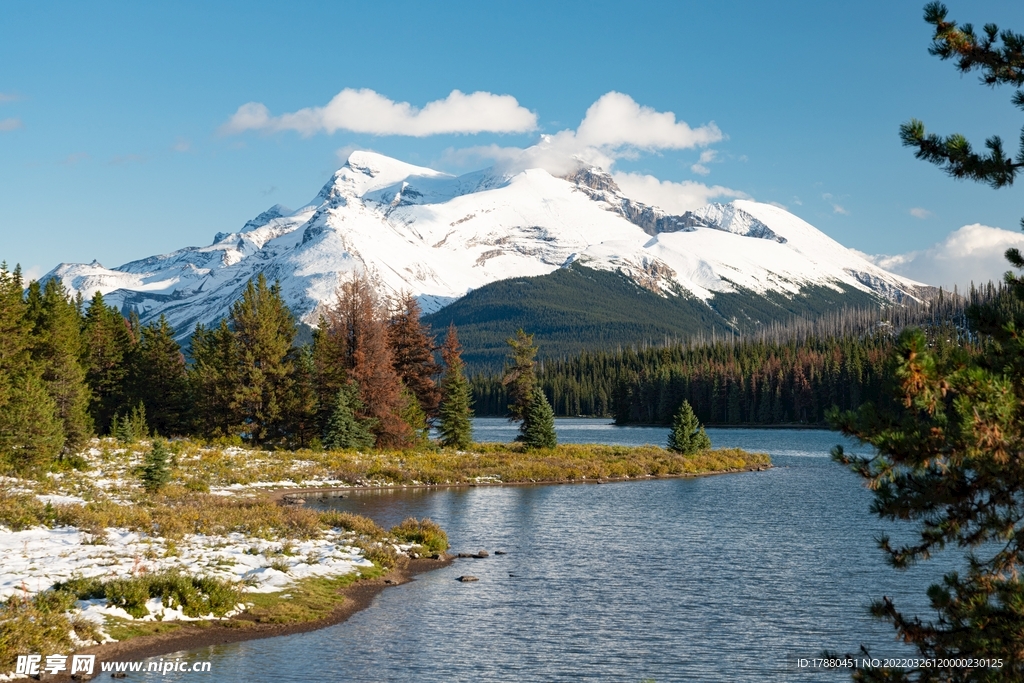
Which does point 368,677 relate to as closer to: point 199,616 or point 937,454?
point 199,616

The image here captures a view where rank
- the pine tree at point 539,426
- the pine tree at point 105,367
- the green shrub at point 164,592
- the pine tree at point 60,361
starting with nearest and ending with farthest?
1. the green shrub at point 164,592
2. the pine tree at point 60,361
3. the pine tree at point 105,367
4. the pine tree at point 539,426

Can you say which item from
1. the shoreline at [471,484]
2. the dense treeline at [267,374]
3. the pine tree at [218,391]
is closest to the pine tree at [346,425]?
the dense treeline at [267,374]

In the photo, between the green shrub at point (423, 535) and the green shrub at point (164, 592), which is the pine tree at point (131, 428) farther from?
the green shrub at point (164, 592)

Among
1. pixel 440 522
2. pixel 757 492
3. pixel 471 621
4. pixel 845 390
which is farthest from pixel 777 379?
pixel 471 621

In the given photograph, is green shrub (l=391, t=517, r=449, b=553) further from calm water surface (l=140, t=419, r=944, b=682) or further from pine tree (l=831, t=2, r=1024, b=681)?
pine tree (l=831, t=2, r=1024, b=681)

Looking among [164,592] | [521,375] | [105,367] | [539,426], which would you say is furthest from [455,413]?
[164,592]

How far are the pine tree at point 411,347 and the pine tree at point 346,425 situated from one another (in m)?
9.73

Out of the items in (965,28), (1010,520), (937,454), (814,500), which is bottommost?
(814,500)

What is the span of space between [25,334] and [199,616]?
33465mm

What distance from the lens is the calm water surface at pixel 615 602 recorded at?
19891 mm

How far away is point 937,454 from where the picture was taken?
29.8 feet

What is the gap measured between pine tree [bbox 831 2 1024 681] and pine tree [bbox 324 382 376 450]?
55.9m

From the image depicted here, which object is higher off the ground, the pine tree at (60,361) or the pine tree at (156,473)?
the pine tree at (60,361)

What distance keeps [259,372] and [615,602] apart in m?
44.8
